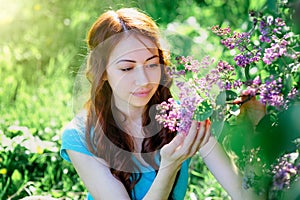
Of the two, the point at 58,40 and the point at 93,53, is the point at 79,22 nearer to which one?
the point at 58,40

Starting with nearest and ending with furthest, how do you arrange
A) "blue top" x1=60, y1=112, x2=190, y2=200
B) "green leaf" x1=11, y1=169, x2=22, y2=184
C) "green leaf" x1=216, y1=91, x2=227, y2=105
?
"green leaf" x1=216, y1=91, x2=227, y2=105
"blue top" x1=60, y1=112, x2=190, y2=200
"green leaf" x1=11, y1=169, x2=22, y2=184

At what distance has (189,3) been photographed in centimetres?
423

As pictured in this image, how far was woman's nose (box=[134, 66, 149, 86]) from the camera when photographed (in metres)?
1.66

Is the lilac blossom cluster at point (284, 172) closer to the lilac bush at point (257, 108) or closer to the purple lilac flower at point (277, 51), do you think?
the lilac bush at point (257, 108)

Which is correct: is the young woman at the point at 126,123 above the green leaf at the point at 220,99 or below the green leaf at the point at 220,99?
below

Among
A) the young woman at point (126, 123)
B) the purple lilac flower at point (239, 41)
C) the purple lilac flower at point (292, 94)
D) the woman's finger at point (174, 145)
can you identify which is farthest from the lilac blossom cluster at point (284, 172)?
the young woman at point (126, 123)

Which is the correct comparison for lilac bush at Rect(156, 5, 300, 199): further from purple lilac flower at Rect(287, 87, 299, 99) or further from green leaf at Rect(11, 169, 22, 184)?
green leaf at Rect(11, 169, 22, 184)

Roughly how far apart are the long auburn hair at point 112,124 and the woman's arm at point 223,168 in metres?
0.14

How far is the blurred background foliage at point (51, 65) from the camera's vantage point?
101 inches

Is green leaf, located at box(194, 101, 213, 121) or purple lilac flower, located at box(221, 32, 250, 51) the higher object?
purple lilac flower, located at box(221, 32, 250, 51)

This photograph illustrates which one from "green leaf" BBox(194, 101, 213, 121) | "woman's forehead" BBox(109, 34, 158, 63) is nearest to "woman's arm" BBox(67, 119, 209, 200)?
"green leaf" BBox(194, 101, 213, 121)

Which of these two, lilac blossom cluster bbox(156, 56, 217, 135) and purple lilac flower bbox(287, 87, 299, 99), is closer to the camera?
purple lilac flower bbox(287, 87, 299, 99)

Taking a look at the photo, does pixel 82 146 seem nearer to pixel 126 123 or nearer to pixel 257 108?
pixel 126 123

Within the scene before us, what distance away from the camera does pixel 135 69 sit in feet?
5.46
